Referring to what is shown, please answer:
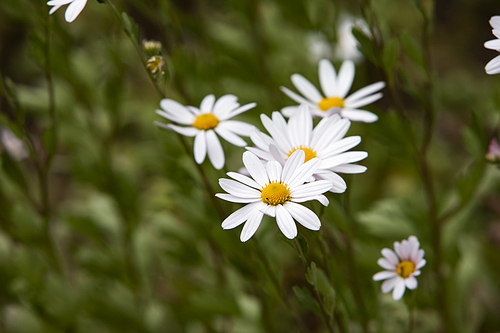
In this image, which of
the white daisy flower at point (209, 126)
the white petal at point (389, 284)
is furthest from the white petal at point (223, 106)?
the white petal at point (389, 284)

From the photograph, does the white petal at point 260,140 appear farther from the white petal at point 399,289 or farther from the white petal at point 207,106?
the white petal at point 399,289

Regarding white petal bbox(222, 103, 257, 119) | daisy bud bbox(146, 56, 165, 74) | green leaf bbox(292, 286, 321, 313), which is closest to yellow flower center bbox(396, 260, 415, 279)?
green leaf bbox(292, 286, 321, 313)

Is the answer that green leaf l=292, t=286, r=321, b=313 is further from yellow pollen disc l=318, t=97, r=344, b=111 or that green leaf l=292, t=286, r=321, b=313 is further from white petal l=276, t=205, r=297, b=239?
yellow pollen disc l=318, t=97, r=344, b=111

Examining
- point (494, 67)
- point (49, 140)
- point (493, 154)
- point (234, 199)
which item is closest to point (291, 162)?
point (234, 199)

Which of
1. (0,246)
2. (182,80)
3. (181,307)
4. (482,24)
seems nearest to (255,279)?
(181,307)

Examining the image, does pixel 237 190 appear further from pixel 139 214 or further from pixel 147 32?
pixel 147 32

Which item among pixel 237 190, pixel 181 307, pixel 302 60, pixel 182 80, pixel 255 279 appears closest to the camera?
pixel 237 190
